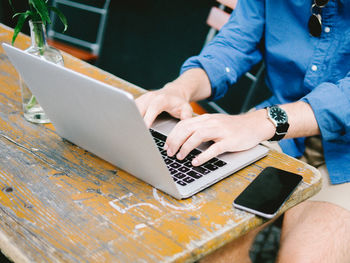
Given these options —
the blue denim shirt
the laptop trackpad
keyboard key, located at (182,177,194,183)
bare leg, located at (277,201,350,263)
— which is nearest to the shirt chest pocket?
the blue denim shirt

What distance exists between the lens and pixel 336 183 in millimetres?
972

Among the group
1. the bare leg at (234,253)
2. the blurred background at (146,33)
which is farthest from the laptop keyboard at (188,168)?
the blurred background at (146,33)

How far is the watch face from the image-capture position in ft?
2.78

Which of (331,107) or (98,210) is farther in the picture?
(331,107)

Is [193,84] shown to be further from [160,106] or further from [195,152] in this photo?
[195,152]

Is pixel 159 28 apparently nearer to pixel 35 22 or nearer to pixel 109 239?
pixel 35 22

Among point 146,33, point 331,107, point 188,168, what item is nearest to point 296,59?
point 331,107

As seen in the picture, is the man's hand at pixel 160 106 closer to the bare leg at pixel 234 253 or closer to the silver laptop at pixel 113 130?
the silver laptop at pixel 113 130

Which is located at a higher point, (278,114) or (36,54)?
(36,54)

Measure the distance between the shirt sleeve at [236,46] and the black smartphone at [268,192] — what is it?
1.69ft

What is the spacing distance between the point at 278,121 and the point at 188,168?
0.96 feet

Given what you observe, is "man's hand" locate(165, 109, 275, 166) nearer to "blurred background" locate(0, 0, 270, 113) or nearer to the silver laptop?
the silver laptop

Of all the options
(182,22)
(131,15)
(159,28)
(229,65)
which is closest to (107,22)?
(131,15)

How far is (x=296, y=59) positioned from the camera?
42.6 inches
